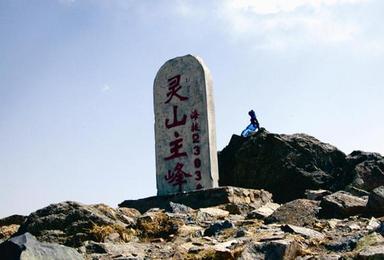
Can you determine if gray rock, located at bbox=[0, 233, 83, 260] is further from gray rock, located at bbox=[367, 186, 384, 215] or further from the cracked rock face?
the cracked rock face

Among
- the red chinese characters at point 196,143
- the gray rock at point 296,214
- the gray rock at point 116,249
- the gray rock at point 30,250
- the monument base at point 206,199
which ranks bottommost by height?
the gray rock at point 116,249

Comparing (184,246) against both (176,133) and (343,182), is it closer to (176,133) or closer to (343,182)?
(176,133)

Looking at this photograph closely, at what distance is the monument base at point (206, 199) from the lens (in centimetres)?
1195

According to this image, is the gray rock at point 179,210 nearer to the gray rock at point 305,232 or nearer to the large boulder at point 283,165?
the gray rock at point 305,232

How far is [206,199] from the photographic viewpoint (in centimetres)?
1215

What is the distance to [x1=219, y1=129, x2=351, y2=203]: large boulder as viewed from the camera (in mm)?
16438

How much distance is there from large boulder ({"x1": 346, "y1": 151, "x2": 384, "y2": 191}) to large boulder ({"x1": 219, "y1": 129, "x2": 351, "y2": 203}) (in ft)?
0.87

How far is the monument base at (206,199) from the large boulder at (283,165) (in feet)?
9.92

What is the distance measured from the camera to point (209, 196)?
12133 mm

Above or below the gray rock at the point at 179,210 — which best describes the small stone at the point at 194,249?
below

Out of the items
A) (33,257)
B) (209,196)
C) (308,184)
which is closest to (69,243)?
(33,257)

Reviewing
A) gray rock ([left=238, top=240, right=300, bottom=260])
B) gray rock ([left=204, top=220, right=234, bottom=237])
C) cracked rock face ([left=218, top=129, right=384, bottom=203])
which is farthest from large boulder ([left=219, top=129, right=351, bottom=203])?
gray rock ([left=238, top=240, right=300, bottom=260])

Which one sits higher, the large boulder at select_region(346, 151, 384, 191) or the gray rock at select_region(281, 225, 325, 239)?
the large boulder at select_region(346, 151, 384, 191)

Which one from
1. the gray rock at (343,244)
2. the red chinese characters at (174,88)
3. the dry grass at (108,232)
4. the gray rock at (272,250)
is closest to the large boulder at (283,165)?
the red chinese characters at (174,88)
